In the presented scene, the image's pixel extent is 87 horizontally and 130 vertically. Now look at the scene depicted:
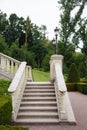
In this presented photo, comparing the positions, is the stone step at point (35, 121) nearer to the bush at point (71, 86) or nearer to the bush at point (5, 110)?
the bush at point (5, 110)

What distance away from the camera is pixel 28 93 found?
13461mm

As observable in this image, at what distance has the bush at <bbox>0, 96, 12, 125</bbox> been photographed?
8777 millimetres

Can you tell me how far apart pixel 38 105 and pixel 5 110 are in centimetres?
326

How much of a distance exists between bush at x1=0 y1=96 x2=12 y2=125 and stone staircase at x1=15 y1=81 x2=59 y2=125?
36.5 inches

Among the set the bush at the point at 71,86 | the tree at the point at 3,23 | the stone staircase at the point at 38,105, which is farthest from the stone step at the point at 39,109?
the tree at the point at 3,23

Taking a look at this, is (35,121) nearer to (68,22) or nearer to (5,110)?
(5,110)

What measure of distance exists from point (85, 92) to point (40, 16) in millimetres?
44978

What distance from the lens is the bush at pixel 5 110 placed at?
28.8ft

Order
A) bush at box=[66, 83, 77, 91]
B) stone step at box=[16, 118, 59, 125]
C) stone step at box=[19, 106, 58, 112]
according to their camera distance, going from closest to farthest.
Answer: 1. stone step at box=[16, 118, 59, 125]
2. stone step at box=[19, 106, 58, 112]
3. bush at box=[66, 83, 77, 91]

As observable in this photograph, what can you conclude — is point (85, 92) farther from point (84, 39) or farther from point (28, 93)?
point (84, 39)

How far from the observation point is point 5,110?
9.06 metres

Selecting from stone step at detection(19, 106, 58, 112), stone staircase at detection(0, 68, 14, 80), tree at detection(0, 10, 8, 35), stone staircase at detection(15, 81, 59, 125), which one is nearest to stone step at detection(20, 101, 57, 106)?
stone staircase at detection(15, 81, 59, 125)

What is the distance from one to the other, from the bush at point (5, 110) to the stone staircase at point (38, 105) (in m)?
0.93

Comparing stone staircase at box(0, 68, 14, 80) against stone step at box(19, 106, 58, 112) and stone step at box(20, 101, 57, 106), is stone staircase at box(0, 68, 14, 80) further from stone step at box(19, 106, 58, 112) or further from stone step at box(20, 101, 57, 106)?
stone step at box(19, 106, 58, 112)
